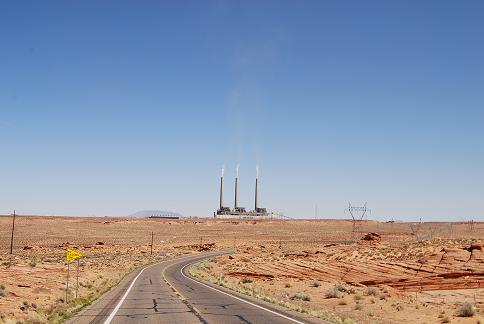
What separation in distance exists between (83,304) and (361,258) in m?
48.2

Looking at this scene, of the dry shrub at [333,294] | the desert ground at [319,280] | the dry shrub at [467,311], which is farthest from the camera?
the dry shrub at [333,294]

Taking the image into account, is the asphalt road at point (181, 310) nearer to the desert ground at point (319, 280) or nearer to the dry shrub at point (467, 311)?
the desert ground at point (319, 280)

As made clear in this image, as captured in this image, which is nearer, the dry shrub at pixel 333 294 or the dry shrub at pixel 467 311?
the dry shrub at pixel 467 311

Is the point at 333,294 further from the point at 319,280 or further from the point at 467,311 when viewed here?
the point at 319,280

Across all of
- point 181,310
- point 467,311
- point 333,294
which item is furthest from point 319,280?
point 181,310

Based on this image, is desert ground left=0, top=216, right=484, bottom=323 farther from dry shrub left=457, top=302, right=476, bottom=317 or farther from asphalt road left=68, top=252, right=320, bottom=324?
asphalt road left=68, top=252, right=320, bottom=324

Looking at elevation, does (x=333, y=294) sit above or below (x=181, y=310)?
below

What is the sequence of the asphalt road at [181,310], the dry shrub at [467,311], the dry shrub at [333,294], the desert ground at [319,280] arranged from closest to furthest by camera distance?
the asphalt road at [181,310]
the desert ground at [319,280]
the dry shrub at [467,311]
the dry shrub at [333,294]

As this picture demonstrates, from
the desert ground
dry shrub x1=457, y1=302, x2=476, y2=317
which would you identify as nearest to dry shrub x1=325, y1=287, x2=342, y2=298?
the desert ground

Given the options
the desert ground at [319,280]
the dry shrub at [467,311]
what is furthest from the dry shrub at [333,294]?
the dry shrub at [467,311]

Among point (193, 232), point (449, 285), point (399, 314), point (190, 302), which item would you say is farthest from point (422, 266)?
point (193, 232)

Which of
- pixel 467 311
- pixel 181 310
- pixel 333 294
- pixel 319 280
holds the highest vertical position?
pixel 181 310

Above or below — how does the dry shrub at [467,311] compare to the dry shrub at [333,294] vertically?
above

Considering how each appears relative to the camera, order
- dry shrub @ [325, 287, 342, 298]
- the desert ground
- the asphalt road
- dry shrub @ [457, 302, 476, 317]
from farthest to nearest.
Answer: dry shrub @ [325, 287, 342, 298]
dry shrub @ [457, 302, 476, 317]
the desert ground
the asphalt road
